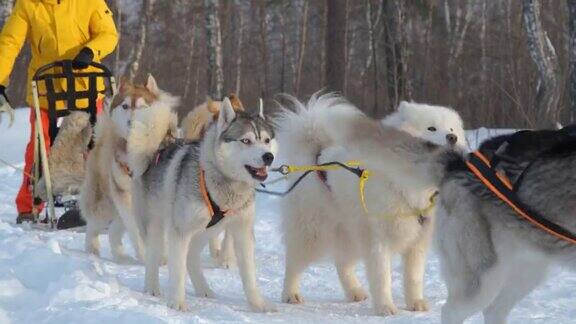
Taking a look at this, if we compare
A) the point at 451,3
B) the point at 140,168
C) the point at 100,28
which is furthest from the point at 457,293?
the point at 451,3

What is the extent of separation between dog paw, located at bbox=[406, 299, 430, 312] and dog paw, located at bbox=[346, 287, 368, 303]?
0.41m

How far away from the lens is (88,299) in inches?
137

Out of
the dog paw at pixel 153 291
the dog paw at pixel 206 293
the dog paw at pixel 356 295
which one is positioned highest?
the dog paw at pixel 153 291

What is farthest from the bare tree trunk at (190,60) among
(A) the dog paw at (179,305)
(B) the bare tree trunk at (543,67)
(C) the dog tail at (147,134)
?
(A) the dog paw at (179,305)

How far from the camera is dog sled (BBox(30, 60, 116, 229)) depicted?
573cm

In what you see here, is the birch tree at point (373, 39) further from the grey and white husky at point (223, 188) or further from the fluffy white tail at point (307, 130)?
the grey and white husky at point (223, 188)

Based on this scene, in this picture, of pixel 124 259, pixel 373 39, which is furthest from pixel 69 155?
pixel 373 39

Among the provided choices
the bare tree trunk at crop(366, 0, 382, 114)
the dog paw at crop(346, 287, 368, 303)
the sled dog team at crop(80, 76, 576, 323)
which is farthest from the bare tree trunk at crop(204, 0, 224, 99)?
the dog paw at crop(346, 287, 368, 303)

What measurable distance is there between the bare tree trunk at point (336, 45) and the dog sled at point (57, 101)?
27.5 ft

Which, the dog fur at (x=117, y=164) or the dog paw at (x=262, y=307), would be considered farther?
the dog fur at (x=117, y=164)

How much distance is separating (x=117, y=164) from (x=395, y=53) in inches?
→ 359

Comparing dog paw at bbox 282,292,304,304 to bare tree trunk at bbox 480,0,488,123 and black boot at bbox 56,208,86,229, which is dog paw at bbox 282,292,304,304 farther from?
bare tree trunk at bbox 480,0,488,123

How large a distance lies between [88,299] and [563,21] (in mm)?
13123

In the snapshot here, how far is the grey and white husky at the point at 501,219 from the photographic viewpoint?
2.85 meters
